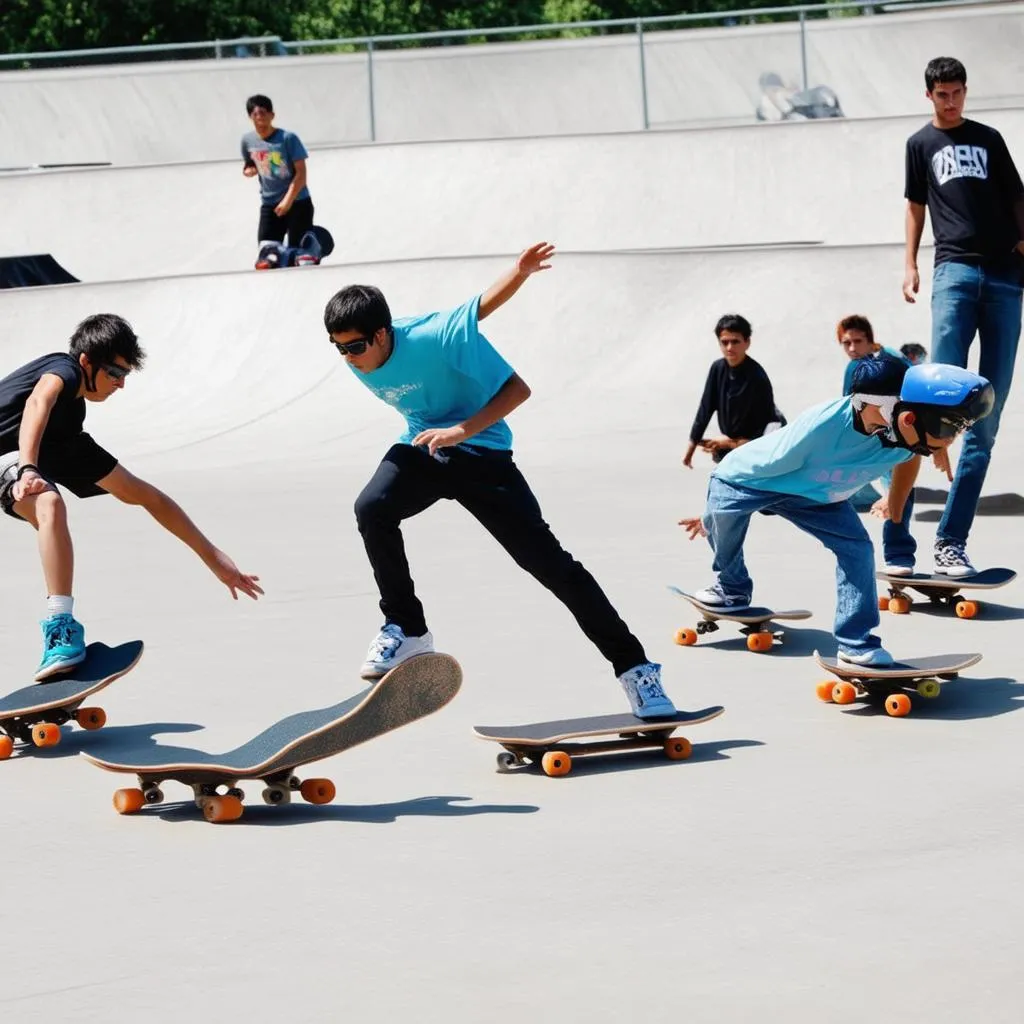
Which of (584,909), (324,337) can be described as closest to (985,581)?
(584,909)

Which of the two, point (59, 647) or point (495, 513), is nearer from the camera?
point (495, 513)

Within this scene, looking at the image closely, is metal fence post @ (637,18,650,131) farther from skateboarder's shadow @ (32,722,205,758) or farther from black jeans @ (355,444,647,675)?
black jeans @ (355,444,647,675)

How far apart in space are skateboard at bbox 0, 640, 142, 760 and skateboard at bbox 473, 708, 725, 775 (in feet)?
4.47

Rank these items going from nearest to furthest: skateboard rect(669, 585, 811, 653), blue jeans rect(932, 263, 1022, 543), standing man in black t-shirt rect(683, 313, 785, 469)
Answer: skateboard rect(669, 585, 811, 653)
blue jeans rect(932, 263, 1022, 543)
standing man in black t-shirt rect(683, 313, 785, 469)

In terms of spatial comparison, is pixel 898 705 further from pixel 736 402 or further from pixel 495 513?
pixel 736 402

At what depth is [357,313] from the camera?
209 inches

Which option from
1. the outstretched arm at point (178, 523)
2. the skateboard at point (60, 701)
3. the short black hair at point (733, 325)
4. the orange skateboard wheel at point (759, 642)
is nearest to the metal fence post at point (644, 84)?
the short black hair at point (733, 325)

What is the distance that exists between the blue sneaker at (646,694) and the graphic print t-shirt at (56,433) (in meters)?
2.03

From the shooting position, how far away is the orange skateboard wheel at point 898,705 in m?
5.90

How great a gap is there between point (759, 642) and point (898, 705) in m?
1.21

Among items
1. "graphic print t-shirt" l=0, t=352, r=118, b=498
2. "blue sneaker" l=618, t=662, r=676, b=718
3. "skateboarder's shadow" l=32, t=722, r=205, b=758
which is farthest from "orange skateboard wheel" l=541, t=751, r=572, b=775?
"graphic print t-shirt" l=0, t=352, r=118, b=498

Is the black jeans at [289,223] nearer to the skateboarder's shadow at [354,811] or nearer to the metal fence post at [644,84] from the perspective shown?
the metal fence post at [644,84]

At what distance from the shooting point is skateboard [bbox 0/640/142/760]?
584cm

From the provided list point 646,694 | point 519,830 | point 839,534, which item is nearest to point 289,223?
point 839,534
